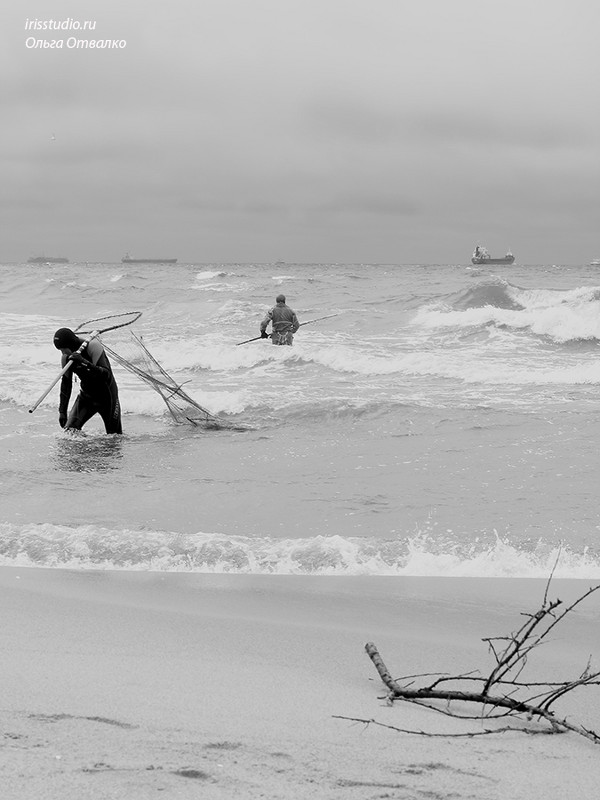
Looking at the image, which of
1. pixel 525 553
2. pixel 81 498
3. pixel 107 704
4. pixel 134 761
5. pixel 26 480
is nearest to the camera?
pixel 134 761

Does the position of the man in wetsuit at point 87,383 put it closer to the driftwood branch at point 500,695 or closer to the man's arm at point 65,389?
the man's arm at point 65,389

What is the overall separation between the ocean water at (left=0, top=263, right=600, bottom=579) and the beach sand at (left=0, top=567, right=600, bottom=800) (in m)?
0.59

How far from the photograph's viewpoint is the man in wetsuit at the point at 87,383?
9.12m

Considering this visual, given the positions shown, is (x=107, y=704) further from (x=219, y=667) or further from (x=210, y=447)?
(x=210, y=447)

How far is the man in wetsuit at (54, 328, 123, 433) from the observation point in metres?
9.12

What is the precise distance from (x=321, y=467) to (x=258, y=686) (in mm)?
5334

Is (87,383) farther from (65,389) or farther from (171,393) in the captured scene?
(171,393)

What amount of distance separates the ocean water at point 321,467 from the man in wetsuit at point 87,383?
252 millimetres

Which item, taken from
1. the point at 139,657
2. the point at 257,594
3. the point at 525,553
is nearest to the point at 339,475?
the point at 525,553

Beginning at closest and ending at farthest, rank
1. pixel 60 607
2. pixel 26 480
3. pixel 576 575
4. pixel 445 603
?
pixel 60 607 < pixel 445 603 < pixel 576 575 < pixel 26 480

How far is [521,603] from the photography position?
4270mm

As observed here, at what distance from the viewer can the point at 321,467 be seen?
326 inches

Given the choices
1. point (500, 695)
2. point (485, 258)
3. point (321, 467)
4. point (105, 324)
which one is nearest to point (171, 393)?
point (321, 467)

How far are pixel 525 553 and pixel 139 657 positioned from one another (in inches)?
116
